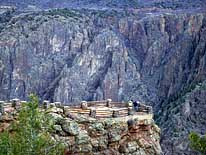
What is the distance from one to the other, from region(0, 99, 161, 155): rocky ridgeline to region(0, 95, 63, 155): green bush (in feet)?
6.10

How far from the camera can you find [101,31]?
405 feet

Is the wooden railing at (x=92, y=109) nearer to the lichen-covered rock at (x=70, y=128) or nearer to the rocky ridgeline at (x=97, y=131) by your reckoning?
the rocky ridgeline at (x=97, y=131)

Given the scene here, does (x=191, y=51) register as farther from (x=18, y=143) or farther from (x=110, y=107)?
(x=18, y=143)

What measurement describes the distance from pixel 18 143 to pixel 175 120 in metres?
72.0

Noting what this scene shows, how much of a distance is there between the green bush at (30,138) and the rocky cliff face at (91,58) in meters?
91.3

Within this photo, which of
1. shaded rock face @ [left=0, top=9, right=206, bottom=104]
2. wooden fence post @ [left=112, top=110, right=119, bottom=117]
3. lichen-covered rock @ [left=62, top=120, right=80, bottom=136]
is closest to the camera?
lichen-covered rock @ [left=62, top=120, right=80, bottom=136]

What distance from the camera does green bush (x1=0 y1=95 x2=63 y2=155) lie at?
20109mm

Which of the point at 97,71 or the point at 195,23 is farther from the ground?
the point at 195,23

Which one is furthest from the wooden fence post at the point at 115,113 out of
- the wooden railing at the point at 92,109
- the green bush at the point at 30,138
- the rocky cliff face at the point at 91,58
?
the rocky cliff face at the point at 91,58

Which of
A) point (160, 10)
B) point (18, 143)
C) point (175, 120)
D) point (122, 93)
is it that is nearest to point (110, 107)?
point (18, 143)

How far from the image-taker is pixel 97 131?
77.3 feet

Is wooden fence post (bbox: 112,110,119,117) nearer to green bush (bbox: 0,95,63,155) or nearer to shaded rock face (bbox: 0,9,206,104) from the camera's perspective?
green bush (bbox: 0,95,63,155)

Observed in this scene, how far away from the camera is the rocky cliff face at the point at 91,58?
116 meters

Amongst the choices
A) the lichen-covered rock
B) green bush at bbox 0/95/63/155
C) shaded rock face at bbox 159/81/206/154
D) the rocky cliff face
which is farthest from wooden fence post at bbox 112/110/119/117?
the rocky cliff face
